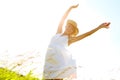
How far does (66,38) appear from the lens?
5.64 metres

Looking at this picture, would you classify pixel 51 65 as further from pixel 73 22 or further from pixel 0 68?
pixel 0 68

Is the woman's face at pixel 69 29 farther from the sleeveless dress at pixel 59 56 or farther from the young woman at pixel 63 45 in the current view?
the sleeveless dress at pixel 59 56

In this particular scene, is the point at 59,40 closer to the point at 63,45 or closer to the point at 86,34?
the point at 63,45

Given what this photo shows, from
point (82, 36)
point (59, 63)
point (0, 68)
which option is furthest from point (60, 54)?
point (0, 68)

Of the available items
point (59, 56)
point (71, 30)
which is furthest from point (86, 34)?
point (59, 56)

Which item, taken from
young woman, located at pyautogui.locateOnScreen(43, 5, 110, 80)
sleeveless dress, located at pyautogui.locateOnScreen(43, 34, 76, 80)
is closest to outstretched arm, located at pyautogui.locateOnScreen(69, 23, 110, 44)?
young woman, located at pyautogui.locateOnScreen(43, 5, 110, 80)

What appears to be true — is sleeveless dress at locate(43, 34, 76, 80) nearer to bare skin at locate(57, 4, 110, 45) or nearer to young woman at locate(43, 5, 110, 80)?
young woman at locate(43, 5, 110, 80)

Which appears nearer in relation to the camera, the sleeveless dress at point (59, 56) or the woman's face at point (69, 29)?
the sleeveless dress at point (59, 56)

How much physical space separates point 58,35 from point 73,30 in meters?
0.33

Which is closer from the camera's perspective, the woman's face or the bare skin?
the bare skin

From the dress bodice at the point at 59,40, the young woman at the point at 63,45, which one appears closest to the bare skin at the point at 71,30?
the young woman at the point at 63,45

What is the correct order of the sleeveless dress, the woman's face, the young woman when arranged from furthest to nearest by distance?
the woman's face, the young woman, the sleeveless dress

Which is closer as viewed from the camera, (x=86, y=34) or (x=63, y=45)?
(x=86, y=34)

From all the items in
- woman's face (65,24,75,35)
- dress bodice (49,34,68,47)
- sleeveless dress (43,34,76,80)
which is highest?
woman's face (65,24,75,35)
